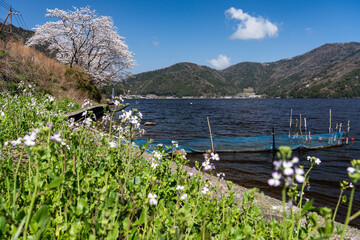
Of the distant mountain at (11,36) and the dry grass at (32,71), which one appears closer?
the dry grass at (32,71)

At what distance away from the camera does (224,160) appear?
1251 cm

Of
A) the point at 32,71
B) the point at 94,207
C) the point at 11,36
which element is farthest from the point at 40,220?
the point at 11,36

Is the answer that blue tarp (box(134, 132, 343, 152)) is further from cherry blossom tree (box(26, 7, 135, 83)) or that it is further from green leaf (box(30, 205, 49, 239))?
cherry blossom tree (box(26, 7, 135, 83))

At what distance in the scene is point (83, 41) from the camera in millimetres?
31875

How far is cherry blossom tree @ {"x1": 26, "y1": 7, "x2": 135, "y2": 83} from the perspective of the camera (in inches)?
1193

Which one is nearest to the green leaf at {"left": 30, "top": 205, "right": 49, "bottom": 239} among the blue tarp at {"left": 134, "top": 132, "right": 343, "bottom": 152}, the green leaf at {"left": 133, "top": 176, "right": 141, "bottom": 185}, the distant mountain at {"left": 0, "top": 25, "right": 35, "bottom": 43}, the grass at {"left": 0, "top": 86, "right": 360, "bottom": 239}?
the grass at {"left": 0, "top": 86, "right": 360, "bottom": 239}

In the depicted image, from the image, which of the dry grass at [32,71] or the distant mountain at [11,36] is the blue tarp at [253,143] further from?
the distant mountain at [11,36]

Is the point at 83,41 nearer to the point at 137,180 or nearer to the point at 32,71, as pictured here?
the point at 32,71

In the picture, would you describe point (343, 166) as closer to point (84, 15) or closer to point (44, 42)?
point (84, 15)

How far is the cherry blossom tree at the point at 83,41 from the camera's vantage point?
99.4 feet

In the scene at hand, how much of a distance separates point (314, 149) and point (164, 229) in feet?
56.6

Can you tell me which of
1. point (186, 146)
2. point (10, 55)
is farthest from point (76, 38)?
point (186, 146)

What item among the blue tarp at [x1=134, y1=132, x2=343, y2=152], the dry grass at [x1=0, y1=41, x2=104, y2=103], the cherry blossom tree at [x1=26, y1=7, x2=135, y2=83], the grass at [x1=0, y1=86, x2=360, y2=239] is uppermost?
the cherry blossom tree at [x1=26, y1=7, x2=135, y2=83]

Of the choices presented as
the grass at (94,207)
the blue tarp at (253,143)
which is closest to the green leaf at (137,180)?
the grass at (94,207)
